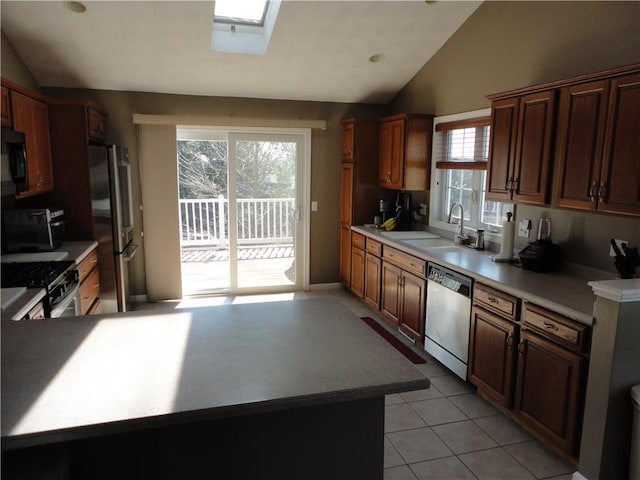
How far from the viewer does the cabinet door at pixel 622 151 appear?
7.39 ft

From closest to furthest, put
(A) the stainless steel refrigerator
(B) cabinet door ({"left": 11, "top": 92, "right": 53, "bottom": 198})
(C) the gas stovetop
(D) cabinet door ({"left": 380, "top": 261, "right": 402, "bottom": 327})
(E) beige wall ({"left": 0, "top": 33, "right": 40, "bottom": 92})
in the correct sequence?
(C) the gas stovetop
(B) cabinet door ({"left": 11, "top": 92, "right": 53, "bottom": 198})
(E) beige wall ({"left": 0, "top": 33, "right": 40, "bottom": 92})
(A) the stainless steel refrigerator
(D) cabinet door ({"left": 380, "top": 261, "right": 402, "bottom": 327})

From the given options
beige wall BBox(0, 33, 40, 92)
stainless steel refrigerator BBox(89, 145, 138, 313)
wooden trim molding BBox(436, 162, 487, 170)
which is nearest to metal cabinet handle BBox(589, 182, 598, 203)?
wooden trim molding BBox(436, 162, 487, 170)

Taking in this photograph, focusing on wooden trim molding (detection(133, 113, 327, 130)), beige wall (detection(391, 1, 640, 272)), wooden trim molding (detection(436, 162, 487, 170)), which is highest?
beige wall (detection(391, 1, 640, 272))

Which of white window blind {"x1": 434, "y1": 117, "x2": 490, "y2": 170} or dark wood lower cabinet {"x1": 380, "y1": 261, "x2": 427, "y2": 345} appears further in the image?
white window blind {"x1": 434, "y1": 117, "x2": 490, "y2": 170}

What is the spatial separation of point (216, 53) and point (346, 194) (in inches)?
85.3

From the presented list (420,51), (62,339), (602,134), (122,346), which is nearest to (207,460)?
(122,346)

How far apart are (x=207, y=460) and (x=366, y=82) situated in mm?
4426

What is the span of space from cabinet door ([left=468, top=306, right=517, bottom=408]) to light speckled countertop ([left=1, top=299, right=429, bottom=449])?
1295 millimetres

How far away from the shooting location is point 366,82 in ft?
16.5

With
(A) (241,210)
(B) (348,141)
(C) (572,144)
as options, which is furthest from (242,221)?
(C) (572,144)

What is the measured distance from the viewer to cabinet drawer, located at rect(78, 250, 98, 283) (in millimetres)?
3582

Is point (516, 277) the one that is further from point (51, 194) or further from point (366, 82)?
point (51, 194)

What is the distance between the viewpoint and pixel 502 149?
10.4 ft

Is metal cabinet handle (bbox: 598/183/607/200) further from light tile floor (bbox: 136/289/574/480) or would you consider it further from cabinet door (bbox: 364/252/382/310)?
cabinet door (bbox: 364/252/382/310)
